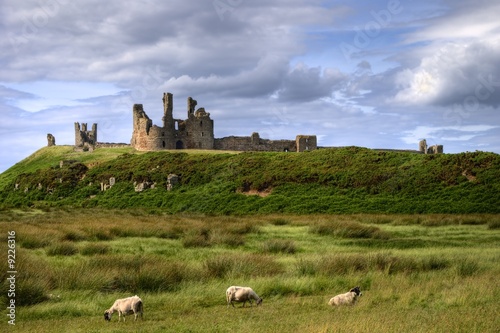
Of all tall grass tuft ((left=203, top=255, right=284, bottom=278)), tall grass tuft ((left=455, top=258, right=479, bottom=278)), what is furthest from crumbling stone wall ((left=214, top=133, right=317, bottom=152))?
tall grass tuft ((left=203, top=255, right=284, bottom=278))

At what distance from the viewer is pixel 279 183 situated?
51.2 metres

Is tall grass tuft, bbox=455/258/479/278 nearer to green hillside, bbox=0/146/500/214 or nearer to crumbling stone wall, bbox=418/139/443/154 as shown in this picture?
green hillside, bbox=0/146/500/214

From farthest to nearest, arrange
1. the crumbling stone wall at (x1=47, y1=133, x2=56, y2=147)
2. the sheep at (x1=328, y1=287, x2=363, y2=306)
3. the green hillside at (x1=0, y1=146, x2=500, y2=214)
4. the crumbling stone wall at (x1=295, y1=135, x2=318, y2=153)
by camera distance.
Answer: the crumbling stone wall at (x1=47, y1=133, x2=56, y2=147), the crumbling stone wall at (x1=295, y1=135, x2=318, y2=153), the green hillside at (x1=0, y1=146, x2=500, y2=214), the sheep at (x1=328, y1=287, x2=363, y2=306)

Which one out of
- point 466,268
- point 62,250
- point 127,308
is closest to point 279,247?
point 466,268

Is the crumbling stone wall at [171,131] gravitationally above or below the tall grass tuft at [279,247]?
above

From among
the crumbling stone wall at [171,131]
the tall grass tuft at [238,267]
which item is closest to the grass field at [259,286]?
the tall grass tuft at [238,267]

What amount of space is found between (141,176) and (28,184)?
17.1m

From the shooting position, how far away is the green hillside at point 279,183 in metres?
41.6

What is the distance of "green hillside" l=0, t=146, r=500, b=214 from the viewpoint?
1639 inches

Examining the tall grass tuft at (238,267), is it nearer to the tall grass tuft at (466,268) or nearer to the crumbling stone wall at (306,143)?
the tall grass tuft at (466,268)

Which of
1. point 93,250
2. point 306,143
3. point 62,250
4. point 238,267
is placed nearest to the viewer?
point 238,267

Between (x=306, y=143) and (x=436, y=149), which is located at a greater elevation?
(x=306, y=143)

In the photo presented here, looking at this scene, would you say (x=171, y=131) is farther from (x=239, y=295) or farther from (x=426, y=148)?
(x=239, y=295)

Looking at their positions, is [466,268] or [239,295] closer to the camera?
[239,295]
